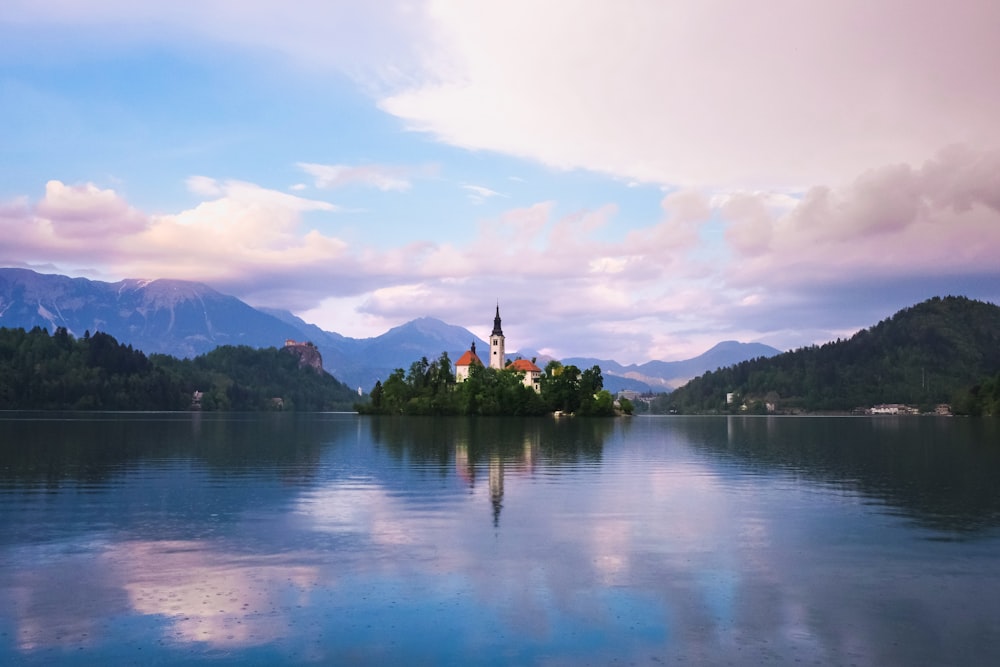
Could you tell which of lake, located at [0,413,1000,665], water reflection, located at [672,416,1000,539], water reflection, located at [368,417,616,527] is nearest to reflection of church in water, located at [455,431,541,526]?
water reflection, located at [368,417,616,527]

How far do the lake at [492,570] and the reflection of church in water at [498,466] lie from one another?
0.77 metres

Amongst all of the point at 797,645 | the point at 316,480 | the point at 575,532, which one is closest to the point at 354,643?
the point at 797,645

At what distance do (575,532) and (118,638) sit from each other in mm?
17768

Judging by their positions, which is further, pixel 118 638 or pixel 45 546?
pixel 45 546

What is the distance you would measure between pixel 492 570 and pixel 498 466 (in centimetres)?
3785

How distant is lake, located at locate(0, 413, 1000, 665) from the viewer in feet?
56.6

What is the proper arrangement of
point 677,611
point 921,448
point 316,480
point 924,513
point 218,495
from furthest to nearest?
point 921,448
point 316,480
point 218,495
point 924,513
point 677,611

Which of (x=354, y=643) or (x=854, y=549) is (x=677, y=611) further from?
(x=854, y=549)

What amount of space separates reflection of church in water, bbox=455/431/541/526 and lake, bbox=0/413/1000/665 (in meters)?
0.77

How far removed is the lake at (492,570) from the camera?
17.2 metres

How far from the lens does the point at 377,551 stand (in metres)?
27.3

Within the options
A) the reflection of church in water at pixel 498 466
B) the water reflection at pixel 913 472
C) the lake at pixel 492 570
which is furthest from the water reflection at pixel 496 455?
the water reflection at pixel 913 472

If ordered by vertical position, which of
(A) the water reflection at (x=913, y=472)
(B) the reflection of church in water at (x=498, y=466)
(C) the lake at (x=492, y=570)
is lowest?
(A) the water reflection at (x=913, y=472)

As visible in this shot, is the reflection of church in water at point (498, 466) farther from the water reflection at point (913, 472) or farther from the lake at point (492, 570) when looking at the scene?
the water reflection at point (913, 472)
